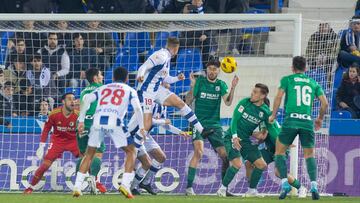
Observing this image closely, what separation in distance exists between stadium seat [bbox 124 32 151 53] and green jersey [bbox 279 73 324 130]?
485 cm

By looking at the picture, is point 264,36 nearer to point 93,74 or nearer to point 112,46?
point 112,46

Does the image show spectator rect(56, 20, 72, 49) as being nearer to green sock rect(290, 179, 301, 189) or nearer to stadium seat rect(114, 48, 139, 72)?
stadium seat rect(114, 48, 139, 72)

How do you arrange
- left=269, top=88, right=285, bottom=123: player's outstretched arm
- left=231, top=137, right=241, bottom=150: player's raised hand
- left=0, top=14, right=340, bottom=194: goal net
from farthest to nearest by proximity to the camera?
left=0, top=14, right=340, bottom=194: goal net → left=231, top=137, right=241, bottom=150: player's raised hand → left=269, top=88, right=285, bottom=123: player's outstretched arm

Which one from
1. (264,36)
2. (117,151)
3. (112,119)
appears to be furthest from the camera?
(264,36)

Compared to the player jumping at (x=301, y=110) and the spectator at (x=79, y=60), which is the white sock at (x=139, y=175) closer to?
the player jumping at (x=301, y=110)

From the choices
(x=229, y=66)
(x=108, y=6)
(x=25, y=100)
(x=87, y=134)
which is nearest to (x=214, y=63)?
(x=229, y=66)

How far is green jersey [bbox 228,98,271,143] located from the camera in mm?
21295

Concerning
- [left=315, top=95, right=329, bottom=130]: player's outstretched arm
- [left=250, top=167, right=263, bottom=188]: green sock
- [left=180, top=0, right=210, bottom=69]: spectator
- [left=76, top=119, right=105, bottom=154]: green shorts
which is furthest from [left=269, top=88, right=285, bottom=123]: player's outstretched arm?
[left=180, top=0, right=210, bottom=69]: spectator

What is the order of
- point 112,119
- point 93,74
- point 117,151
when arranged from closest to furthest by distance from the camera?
point 112,119, point 93,74, point 117,151

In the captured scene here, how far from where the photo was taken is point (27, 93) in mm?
23938

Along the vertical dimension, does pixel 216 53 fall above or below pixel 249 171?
above

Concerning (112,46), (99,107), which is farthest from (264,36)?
(99,107)

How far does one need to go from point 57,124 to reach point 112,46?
2.25 metres

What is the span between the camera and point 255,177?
21719 millimetres
